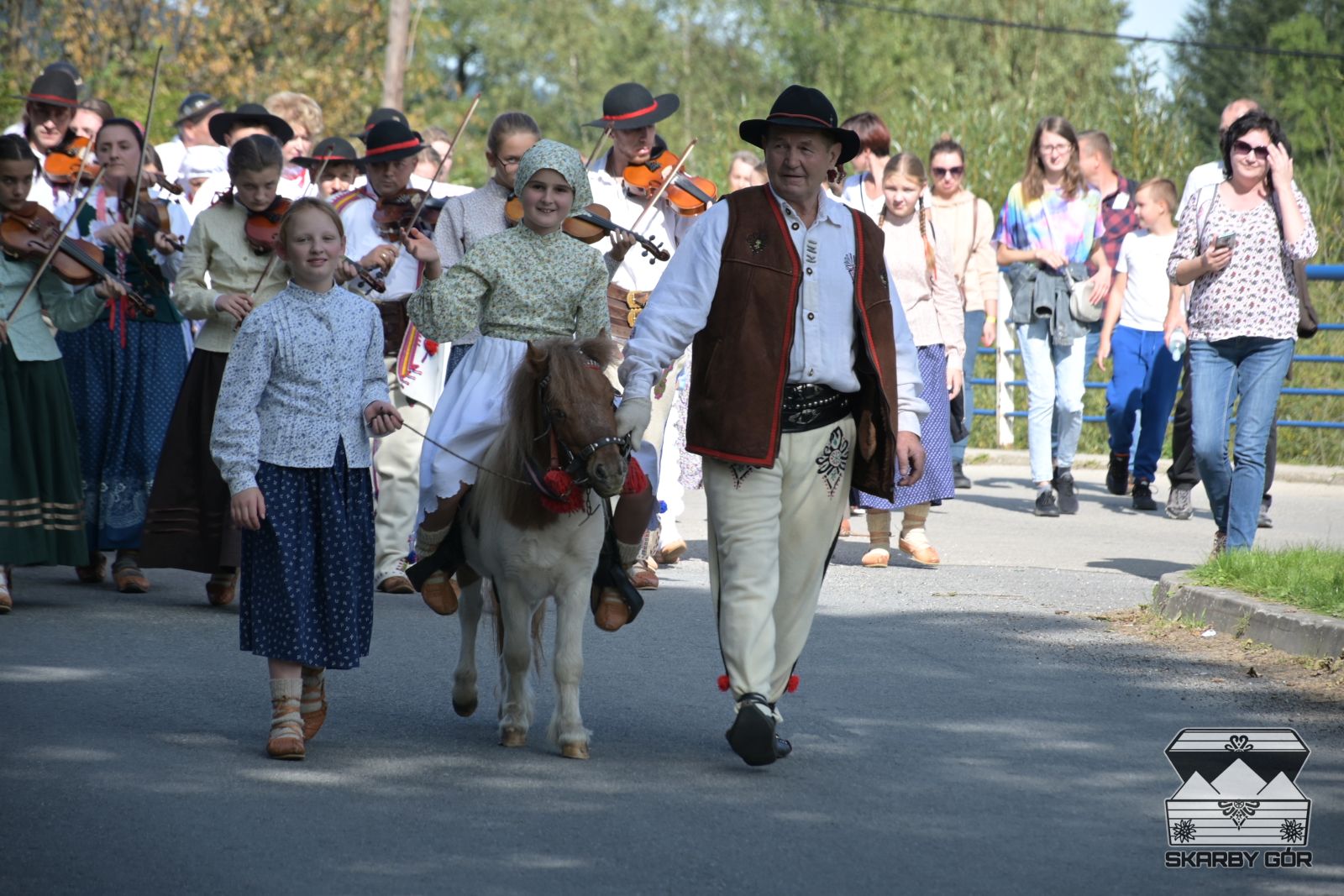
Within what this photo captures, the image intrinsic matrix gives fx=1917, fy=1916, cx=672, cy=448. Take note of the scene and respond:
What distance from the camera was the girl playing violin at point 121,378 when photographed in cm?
986

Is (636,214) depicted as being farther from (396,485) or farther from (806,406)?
(806,406)

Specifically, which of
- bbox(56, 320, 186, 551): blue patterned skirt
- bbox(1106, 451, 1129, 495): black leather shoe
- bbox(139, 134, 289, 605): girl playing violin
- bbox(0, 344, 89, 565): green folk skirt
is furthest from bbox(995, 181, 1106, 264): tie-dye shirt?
bbox(0, 344, 89, 565): green folk skirt

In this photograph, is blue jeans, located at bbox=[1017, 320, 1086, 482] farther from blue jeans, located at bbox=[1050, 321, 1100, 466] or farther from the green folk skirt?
the green folk skirt

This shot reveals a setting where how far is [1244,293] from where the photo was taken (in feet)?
32.0

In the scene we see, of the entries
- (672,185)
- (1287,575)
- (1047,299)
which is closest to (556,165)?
(672,185)

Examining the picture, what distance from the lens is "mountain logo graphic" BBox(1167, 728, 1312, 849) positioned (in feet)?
17.6

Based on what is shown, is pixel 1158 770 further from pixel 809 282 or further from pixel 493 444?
pixel 493 444

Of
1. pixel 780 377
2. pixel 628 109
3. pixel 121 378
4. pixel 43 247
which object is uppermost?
pixel 628 109

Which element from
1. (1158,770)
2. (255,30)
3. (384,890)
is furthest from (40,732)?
(255,30)

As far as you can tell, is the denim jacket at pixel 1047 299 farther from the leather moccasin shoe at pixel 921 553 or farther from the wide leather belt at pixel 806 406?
the wide leather belt at pixel 806 406

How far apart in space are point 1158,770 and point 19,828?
3.45 metres

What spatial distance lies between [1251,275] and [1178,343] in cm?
413

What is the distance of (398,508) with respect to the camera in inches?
394

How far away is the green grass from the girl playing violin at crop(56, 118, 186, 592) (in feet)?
17.6
